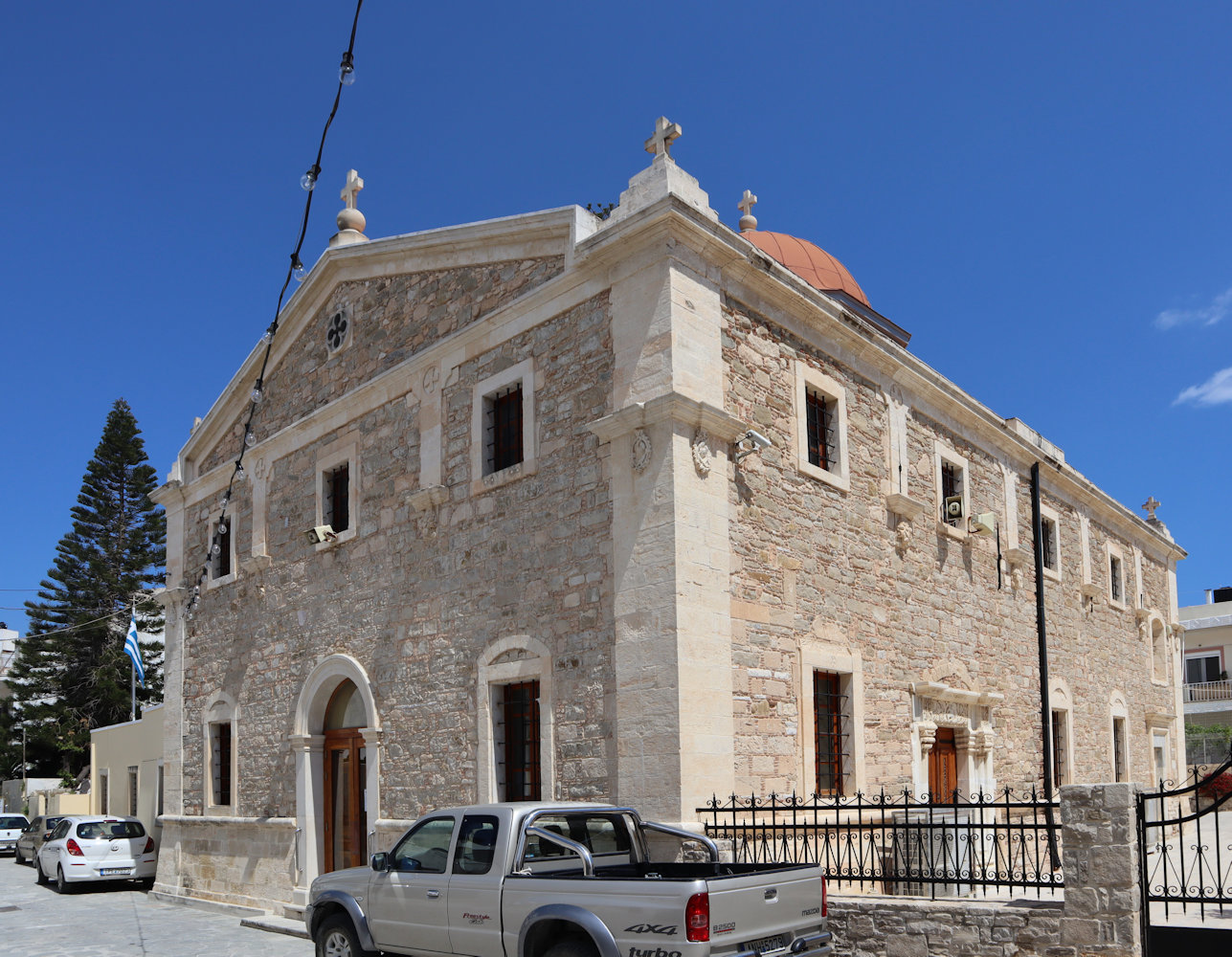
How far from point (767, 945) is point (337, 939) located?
12.7 ft

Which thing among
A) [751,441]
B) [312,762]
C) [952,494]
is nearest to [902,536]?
[952,494]

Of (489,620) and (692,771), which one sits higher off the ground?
(489,620)

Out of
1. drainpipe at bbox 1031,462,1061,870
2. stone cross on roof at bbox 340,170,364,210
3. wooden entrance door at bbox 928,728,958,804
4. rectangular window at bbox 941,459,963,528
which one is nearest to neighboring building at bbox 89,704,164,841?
stone cross on roof at bbox 340,170,364,210

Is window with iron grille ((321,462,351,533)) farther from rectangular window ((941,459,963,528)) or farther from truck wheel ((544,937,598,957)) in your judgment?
truck wheel ((544,937,598,957))

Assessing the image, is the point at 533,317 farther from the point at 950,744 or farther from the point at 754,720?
the point at 950,744

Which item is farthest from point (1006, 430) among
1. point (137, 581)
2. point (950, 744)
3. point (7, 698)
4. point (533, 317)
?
point (7, 698)

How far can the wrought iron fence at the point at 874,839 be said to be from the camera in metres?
8.37

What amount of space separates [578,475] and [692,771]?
319 centimetres

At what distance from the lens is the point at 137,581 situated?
3962 cm

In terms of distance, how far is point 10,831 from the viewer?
29438 mm

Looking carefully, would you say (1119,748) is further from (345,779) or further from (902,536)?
(345,779)

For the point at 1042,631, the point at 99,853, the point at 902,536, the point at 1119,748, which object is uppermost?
the point at 902,536

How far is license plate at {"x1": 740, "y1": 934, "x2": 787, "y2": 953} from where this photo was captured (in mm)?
6652

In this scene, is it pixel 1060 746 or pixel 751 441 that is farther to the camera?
pixel 1060 746
